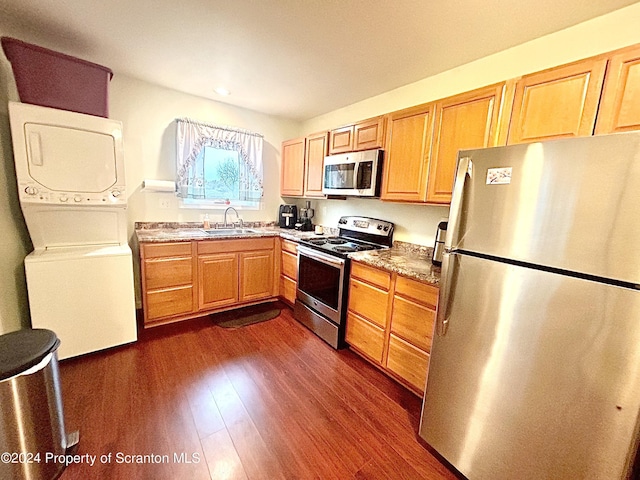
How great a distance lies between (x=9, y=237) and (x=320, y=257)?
2.41 m

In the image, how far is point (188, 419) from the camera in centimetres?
160

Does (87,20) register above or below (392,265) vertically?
above

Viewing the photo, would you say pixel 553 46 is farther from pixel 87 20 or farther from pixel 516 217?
pixel 87 20

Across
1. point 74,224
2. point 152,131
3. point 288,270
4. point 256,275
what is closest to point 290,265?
point 288,270

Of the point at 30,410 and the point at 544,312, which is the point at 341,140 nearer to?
the point at 544,312

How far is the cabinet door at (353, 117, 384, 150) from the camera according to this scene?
2.37 m

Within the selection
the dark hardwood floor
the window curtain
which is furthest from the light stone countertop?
the dark hardwood floor

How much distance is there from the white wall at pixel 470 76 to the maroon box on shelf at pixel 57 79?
239cm

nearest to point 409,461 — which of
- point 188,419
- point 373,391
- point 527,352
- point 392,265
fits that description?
point 373,391

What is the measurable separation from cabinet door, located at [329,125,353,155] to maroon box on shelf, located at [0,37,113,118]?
6.59ft

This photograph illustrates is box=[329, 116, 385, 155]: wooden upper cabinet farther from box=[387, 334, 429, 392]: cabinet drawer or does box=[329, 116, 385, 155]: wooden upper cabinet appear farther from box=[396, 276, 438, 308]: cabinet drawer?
box=[387, 334, 429, 392]: cabinet drawer

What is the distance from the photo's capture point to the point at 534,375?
3.45 ft

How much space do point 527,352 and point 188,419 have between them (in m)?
1.85

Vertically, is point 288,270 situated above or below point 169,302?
above
